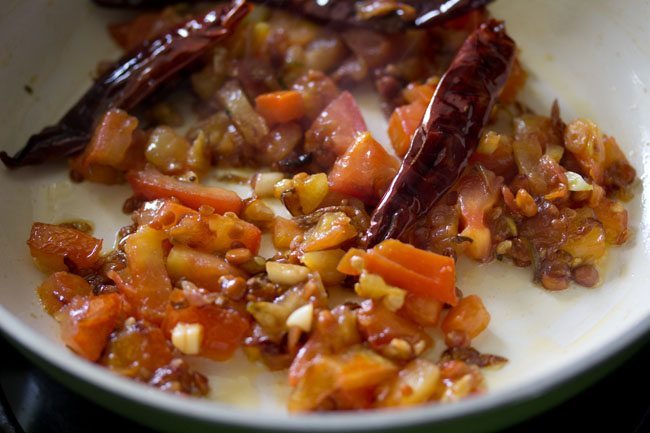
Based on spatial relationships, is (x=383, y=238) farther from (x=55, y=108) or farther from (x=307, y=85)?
(x=55, y=108)

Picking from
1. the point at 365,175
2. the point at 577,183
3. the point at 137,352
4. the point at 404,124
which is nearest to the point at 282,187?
the point at 365,175

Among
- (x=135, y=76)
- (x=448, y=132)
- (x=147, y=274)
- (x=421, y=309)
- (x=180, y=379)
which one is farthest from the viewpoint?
(x=135, y=76)

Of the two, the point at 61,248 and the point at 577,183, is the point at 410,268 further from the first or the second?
the point at 61,248

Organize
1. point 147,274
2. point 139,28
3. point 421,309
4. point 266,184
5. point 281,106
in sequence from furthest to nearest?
point 139,28, point 281,106, point 266,184, point 147,274, point 421,309

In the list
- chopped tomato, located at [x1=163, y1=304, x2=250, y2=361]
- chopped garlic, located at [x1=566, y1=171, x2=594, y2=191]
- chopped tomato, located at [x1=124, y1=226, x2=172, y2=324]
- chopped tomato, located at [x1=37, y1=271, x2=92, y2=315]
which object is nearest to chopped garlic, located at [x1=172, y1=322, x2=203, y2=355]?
chopped tomato, located at [x1=163, y1=304, x2=250, y2=361]

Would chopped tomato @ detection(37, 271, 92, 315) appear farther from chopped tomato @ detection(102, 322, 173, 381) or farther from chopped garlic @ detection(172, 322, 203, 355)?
chopped garlic @ detection(172, 322, 203, 355)

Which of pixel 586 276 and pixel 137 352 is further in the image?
pixel 586 276
